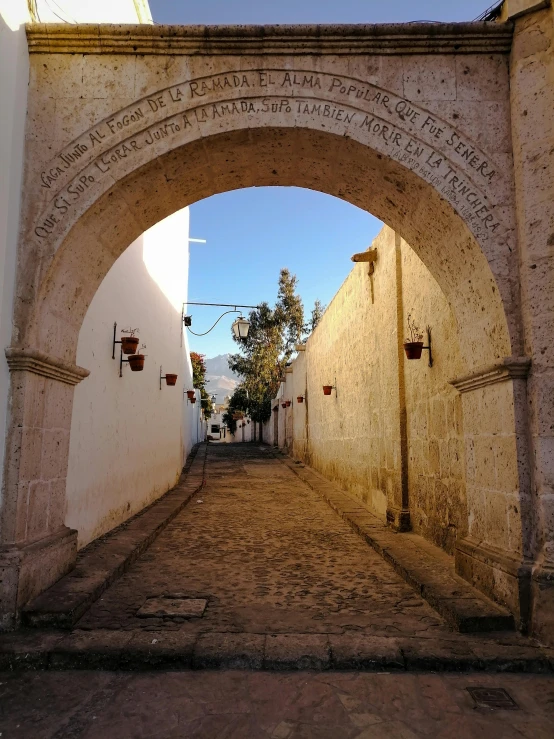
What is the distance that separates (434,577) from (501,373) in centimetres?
155

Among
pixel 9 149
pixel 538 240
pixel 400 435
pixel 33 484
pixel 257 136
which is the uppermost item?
pixel 257 136

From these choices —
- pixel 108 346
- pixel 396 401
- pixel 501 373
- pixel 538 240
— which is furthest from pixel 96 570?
pixel 538 240

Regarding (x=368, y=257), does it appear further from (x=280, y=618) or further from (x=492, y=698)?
(x=492, y=698)

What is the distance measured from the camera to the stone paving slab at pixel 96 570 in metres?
2.91

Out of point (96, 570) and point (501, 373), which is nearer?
point (501, 373)

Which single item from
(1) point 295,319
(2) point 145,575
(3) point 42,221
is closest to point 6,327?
(3) point 42,221

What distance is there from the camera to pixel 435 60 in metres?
3.55

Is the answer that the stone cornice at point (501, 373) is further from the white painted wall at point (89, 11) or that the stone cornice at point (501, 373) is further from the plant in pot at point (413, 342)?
the white painted wall at point (89, 11)

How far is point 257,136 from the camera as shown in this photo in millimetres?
3658

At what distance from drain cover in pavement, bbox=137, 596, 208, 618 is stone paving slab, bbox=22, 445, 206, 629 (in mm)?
363

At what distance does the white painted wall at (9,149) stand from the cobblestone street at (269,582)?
1.43 metres

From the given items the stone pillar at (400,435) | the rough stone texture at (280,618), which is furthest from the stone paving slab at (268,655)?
the stone pillar at (400,435)

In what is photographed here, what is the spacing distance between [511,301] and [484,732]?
2.31m

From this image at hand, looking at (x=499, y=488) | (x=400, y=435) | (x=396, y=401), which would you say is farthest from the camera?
(x=396, y=401)
